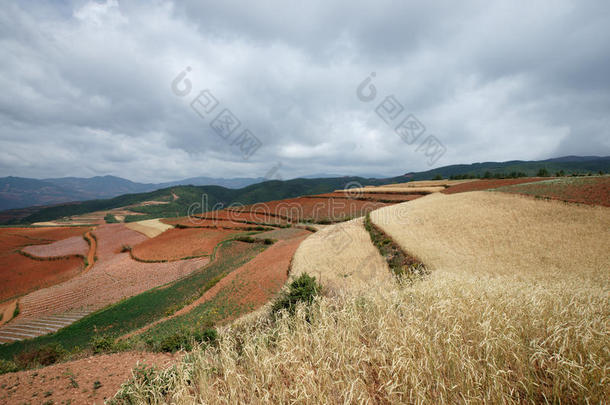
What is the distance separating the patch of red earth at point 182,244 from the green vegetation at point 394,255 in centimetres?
2495

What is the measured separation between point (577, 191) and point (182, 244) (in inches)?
1960

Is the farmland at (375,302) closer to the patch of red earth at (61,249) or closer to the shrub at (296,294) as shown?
the patch of red earth at (61,249)

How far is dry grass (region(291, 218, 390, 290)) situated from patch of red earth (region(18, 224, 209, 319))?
16.9m

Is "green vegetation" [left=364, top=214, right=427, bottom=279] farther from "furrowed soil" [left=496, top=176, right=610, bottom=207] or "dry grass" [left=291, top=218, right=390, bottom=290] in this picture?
"furrowed soil" [left=496, top=176, right=610, bottom=207]

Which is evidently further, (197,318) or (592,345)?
(197,318)

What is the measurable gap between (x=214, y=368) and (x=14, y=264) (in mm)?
54170

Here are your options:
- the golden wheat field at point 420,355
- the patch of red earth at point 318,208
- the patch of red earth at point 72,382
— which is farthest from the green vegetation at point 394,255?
the patch of red earth at point 318,208

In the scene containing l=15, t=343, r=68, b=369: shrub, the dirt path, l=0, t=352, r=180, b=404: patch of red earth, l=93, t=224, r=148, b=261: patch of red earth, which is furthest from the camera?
l=93, t=224, r=148, b=261: patch of red earth

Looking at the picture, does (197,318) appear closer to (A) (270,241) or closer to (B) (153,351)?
(B) (153,351)

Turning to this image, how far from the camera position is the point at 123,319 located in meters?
17.7

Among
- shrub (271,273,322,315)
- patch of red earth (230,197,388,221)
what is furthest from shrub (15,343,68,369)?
patch of red earth (230,197,388,221)

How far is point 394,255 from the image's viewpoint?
58.4 ft

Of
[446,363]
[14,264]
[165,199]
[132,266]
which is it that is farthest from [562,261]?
[165,199]

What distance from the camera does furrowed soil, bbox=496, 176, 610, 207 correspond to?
19094mm
